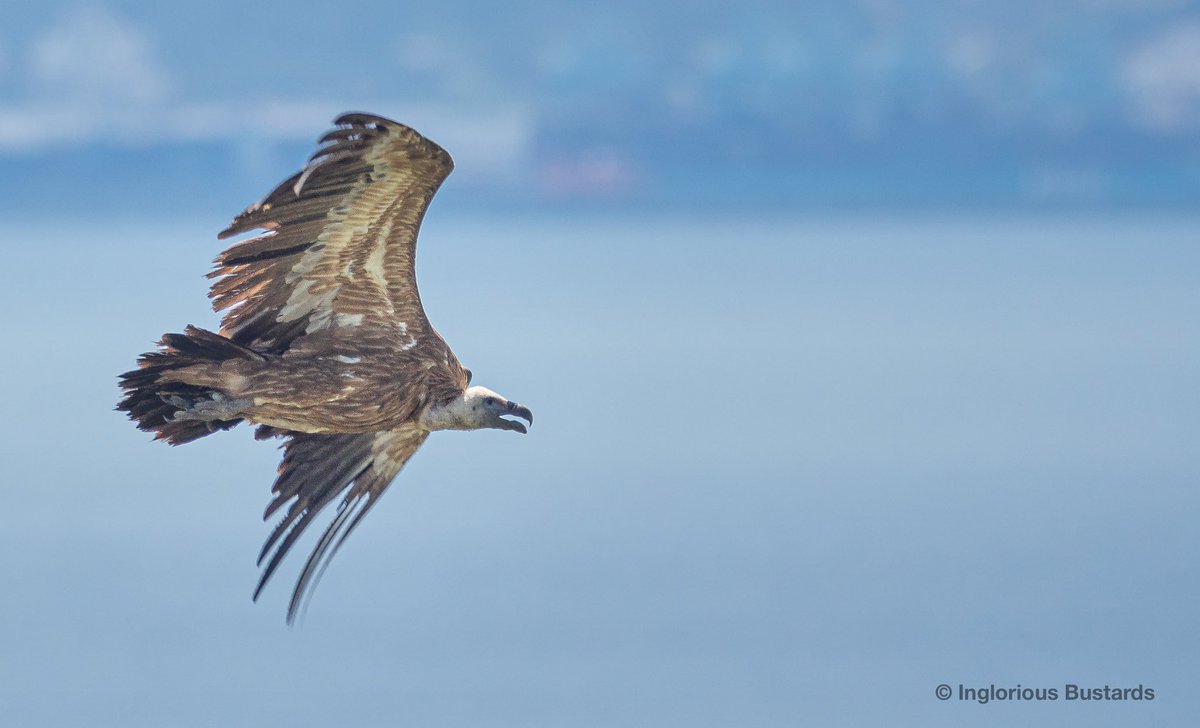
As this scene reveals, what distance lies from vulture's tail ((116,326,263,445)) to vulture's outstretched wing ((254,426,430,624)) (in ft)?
3.28

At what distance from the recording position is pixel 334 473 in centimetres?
1269

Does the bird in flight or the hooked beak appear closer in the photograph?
the bird in flight

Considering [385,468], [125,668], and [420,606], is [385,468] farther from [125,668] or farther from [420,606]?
[420,606]

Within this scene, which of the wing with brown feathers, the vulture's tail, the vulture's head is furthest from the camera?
the vulture's head

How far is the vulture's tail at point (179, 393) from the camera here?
11.1m

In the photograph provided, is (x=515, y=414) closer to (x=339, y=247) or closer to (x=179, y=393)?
(x=339, y=247)

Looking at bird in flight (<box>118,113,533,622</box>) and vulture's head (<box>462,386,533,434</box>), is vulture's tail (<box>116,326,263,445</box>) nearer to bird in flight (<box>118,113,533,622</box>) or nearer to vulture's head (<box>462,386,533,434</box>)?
bird in flight (<box>118,113,533,622</box>)

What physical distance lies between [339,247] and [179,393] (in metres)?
1.17

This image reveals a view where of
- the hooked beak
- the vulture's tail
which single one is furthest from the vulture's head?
the vulture's tail

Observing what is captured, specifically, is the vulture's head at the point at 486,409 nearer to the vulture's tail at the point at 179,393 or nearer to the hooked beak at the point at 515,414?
the hooked beak at the point at 515,414

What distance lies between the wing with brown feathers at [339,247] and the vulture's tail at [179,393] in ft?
1.19

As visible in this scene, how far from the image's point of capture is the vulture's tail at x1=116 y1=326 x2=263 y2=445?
36.4 ft

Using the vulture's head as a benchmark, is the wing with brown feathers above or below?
above

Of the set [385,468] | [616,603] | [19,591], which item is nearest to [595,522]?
[616,603]
